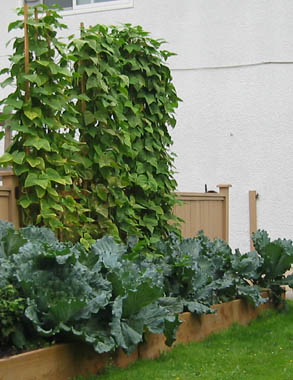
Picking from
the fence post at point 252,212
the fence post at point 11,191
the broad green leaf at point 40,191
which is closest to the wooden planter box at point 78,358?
the broad green leaf at point 40,191

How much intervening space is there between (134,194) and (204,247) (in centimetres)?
90

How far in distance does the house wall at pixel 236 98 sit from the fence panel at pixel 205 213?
169cm

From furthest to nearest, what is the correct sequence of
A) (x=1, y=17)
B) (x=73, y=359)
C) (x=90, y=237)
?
(x=1, y=17) → (x=90, y=237) → (x=73, y=359)

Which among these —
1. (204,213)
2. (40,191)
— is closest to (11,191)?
(40,191)

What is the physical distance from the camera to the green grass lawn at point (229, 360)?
179 inches

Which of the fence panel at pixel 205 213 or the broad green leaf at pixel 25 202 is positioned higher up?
the broad green leaf at pixel 25 202

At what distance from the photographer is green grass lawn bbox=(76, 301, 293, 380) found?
4555mm

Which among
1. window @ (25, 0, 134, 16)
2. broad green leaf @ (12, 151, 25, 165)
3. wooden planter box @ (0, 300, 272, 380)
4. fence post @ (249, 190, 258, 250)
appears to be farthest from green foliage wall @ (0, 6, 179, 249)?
window @ (25, 0, 134, 16)

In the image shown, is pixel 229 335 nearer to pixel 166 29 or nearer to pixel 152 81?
pixel 152 81

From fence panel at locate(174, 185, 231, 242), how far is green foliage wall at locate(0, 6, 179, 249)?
1.37 meters

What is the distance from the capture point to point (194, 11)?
11.5 metres

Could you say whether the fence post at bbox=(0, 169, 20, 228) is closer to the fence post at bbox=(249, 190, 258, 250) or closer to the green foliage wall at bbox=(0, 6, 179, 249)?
the green foliage wall at bbox=(0, 6, 179, 249)

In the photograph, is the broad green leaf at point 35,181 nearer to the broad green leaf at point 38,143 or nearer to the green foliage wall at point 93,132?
the green foliage wall at point 93,132

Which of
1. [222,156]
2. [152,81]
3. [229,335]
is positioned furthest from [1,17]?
[229,335]
